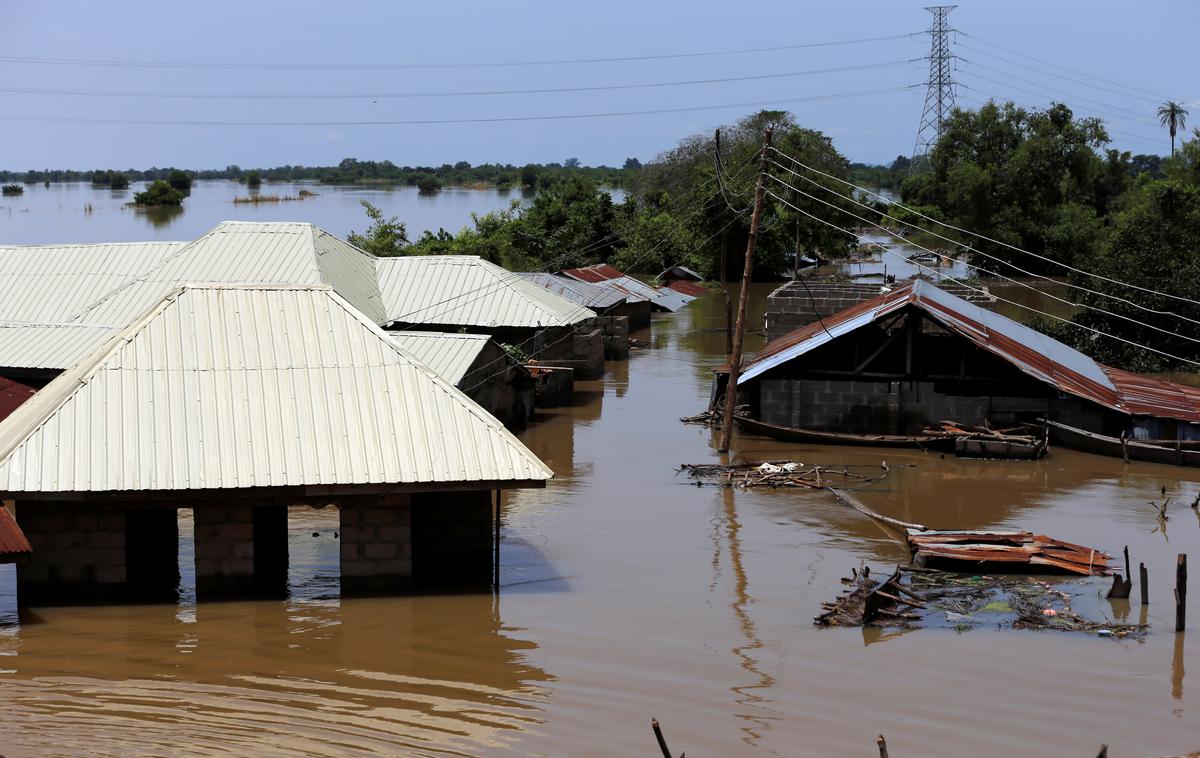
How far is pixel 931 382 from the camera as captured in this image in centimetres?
2741

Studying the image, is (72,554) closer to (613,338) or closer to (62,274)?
(62,274)

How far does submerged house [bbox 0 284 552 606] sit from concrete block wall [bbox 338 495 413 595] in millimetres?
17

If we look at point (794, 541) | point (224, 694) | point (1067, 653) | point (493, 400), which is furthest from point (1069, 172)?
point (224, 694)

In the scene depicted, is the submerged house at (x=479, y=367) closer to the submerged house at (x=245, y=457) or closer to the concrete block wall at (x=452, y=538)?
the submerged house at (x=245, y=457)

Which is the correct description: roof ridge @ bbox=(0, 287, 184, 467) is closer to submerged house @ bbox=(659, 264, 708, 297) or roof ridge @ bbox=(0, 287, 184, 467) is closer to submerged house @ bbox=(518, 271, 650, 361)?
submerged house @ bbox=(518, 271, 650, 361)

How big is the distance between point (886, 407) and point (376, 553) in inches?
583

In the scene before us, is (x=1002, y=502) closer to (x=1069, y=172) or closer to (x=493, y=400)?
(x=493, y=400)

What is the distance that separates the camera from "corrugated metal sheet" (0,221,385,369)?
1080 inches

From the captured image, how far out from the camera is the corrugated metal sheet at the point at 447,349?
25.0 m

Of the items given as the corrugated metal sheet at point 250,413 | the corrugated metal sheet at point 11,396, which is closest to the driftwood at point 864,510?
the corrugated metal sheet at point 250,413

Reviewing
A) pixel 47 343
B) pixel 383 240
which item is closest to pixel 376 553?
pixel 47 343

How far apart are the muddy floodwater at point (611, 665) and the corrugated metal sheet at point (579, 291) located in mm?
21271

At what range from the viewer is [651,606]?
16.3m

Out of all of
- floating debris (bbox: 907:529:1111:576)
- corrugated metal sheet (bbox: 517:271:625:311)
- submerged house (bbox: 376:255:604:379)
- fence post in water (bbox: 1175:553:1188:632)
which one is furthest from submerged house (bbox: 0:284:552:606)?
corrugated metal sheet (bbox: 517:271:625:311)
